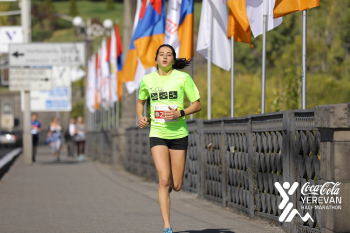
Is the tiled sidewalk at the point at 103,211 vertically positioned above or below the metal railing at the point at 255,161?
below

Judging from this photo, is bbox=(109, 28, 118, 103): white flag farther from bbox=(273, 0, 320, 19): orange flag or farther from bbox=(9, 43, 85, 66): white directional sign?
bbox=(273, 0, 320, 19): orange flag

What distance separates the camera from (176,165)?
7465mm

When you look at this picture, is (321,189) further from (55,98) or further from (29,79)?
(55,98)

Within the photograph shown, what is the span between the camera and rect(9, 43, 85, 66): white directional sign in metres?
24.9

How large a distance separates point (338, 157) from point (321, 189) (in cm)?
50

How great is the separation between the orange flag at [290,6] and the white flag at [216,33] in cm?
350

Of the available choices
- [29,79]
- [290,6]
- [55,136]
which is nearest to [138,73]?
[29,79]

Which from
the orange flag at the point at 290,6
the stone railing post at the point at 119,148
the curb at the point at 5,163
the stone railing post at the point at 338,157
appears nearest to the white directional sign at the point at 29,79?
the curb at the point at 5,163

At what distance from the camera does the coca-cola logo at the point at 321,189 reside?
6.14 meters

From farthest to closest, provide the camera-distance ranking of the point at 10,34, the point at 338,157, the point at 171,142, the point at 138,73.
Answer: the point at 10,34
the point at 138,73
the point at 171,142
the point at 338,157

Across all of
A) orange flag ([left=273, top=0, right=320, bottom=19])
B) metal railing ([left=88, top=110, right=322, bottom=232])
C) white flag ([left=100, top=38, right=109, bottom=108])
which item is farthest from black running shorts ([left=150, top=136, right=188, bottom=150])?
white flag ([left=100, top=38, right=109, bottom=108])

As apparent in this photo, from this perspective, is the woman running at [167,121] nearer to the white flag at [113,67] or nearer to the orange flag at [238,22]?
the orange flag at [238,22]

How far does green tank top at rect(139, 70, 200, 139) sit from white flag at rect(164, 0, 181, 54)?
8.60 metres

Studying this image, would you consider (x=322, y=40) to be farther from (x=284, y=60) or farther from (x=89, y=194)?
(x=89, y=194)
